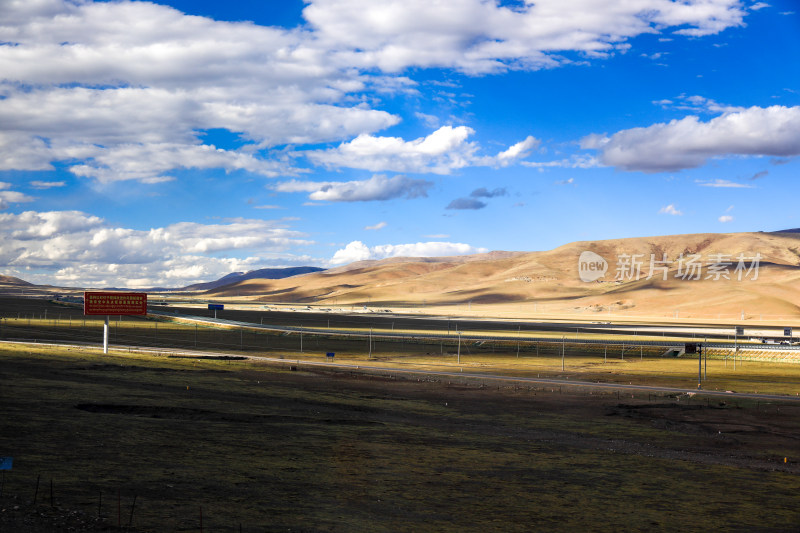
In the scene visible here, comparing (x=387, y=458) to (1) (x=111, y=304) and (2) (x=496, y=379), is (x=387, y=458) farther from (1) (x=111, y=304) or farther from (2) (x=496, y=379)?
(1) (x=111, y=304)

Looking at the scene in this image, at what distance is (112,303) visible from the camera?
7731 cm

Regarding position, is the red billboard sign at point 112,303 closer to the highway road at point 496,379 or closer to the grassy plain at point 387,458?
the highway road at point 496,379

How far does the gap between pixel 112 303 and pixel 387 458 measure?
199 feet

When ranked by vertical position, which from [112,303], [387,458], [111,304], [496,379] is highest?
[112,303]

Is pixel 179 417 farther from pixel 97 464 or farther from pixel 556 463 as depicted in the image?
pixel 556 463

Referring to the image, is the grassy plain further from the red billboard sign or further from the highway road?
the red billboard sign

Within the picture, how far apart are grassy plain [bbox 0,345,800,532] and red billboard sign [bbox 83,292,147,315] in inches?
1245

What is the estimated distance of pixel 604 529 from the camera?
18.5 meters

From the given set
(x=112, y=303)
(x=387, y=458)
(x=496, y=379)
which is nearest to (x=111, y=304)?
(x=112, y=303)

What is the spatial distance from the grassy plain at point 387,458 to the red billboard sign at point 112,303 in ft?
104

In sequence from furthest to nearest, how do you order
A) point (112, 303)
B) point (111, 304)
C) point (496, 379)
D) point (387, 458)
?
1. point (112, 303)
2. point (111, 304)
3. point (496, 379)
4. point (387, 458)

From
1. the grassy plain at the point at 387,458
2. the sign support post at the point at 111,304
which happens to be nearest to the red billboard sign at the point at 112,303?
the sign support post at the point at 111,304

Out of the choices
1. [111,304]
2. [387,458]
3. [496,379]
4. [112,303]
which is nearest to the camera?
[387,458]

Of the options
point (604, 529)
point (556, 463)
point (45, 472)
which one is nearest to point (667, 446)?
point (556, 463)
